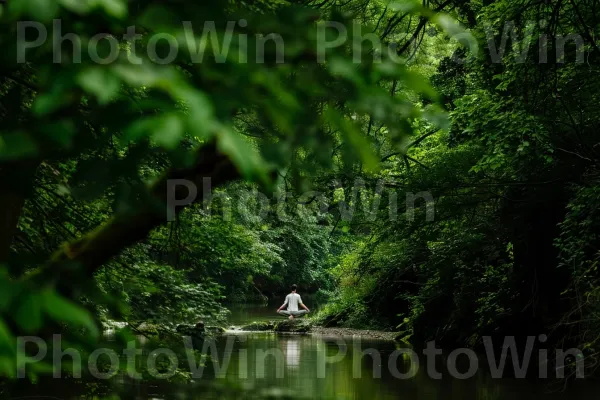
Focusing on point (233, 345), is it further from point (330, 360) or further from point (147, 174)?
point (147, 174)

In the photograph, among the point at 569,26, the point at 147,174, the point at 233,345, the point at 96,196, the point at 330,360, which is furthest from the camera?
the point at 233,345

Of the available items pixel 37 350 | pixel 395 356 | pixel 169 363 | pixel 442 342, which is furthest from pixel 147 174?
pixel 442 342

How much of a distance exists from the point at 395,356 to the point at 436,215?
11.3 ft

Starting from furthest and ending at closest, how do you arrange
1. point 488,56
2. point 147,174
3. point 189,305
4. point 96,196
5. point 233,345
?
point 233,345 → point 488,56 → point 189,305 → point 147,174 → point 96,196

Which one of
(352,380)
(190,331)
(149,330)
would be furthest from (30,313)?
(352,380)

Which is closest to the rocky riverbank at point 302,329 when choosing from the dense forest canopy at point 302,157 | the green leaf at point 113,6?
the dense forest canopy at point 302,157

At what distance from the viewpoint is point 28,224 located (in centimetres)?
570

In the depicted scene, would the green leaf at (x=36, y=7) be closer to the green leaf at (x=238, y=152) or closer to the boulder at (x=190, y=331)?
the green leaf at (x=238, y=152)

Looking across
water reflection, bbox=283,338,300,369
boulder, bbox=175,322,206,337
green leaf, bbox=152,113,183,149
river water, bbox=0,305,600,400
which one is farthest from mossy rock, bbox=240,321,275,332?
green leaf, bbox=152,113,183,149

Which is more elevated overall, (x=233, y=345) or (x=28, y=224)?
(x=28, y=224)

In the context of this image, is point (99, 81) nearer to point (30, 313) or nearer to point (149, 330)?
point (30, 313)

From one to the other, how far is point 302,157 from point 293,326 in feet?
64.1

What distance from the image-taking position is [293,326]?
22.2 meters

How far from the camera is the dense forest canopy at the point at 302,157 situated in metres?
1.53
